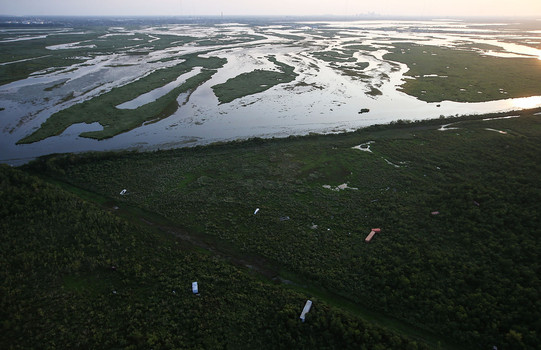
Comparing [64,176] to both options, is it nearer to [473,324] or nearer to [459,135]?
[473,324]

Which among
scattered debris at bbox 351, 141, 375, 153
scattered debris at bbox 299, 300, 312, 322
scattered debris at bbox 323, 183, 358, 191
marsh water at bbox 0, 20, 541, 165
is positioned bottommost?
scattered debris at bbox 299, 300, 312, 322

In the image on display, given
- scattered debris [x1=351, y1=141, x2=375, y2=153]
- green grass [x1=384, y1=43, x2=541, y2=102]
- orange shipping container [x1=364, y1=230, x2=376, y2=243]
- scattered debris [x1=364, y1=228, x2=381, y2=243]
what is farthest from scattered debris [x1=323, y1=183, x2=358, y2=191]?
green grass [x1=384, y1=43, x2=541, y2=102]

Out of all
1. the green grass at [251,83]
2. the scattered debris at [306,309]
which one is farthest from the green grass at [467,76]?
the scattered debris at [306,309]

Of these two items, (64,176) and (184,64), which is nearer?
(64,176)

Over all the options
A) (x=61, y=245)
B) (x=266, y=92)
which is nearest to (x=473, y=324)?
(x=61, y=245)

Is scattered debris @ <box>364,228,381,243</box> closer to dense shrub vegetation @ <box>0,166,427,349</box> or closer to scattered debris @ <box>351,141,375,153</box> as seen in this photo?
dense shrub vegetation @ <box>0,166,427,349</box>

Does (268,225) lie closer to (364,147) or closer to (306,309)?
(306,309)

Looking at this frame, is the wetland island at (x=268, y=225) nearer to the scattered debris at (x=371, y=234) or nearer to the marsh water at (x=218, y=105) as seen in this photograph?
the scattered debris at (x=371, y=234)

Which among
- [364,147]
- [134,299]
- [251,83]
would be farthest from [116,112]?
[364,147]
